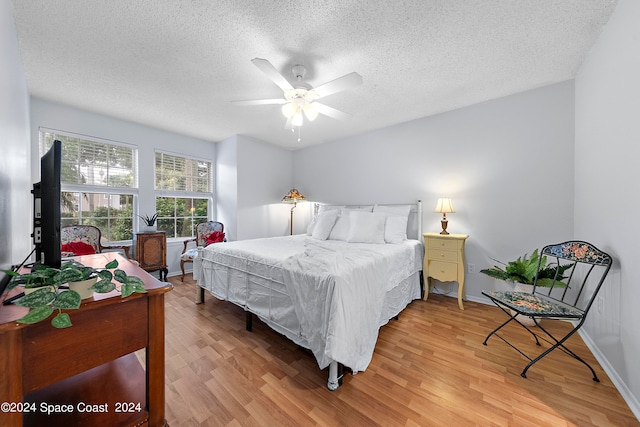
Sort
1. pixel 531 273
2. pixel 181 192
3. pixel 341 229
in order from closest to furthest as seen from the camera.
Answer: pixel 531 273, pixel 341 229, pixel 181 192

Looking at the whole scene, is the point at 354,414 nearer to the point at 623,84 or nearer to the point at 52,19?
the point at 623,84

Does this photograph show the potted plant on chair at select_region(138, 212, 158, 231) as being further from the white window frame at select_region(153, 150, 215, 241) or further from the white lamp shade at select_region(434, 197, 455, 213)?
the white lamp shade at select_region(434, 197, 455, 213)

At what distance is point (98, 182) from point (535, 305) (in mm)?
5297

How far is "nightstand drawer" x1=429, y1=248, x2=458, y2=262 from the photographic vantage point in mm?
2834

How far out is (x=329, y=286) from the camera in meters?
1.54

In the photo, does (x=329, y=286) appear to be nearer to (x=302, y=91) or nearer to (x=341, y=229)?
(x=302, y=91)

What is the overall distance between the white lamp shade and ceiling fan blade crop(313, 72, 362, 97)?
1.91m

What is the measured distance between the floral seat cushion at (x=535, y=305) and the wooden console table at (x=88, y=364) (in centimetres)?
227

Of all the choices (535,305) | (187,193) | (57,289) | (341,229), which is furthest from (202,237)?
(535,305)

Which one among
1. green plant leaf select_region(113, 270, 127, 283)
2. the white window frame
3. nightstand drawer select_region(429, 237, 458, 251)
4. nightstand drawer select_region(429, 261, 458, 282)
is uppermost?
the white window frame

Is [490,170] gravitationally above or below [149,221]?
above

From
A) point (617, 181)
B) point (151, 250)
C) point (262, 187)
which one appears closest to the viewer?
point (617, 181)

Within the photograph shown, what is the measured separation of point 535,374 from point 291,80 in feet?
10.4

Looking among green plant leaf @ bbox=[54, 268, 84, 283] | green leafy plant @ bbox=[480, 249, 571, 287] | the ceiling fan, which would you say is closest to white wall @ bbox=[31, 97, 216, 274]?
the ceiling fan
